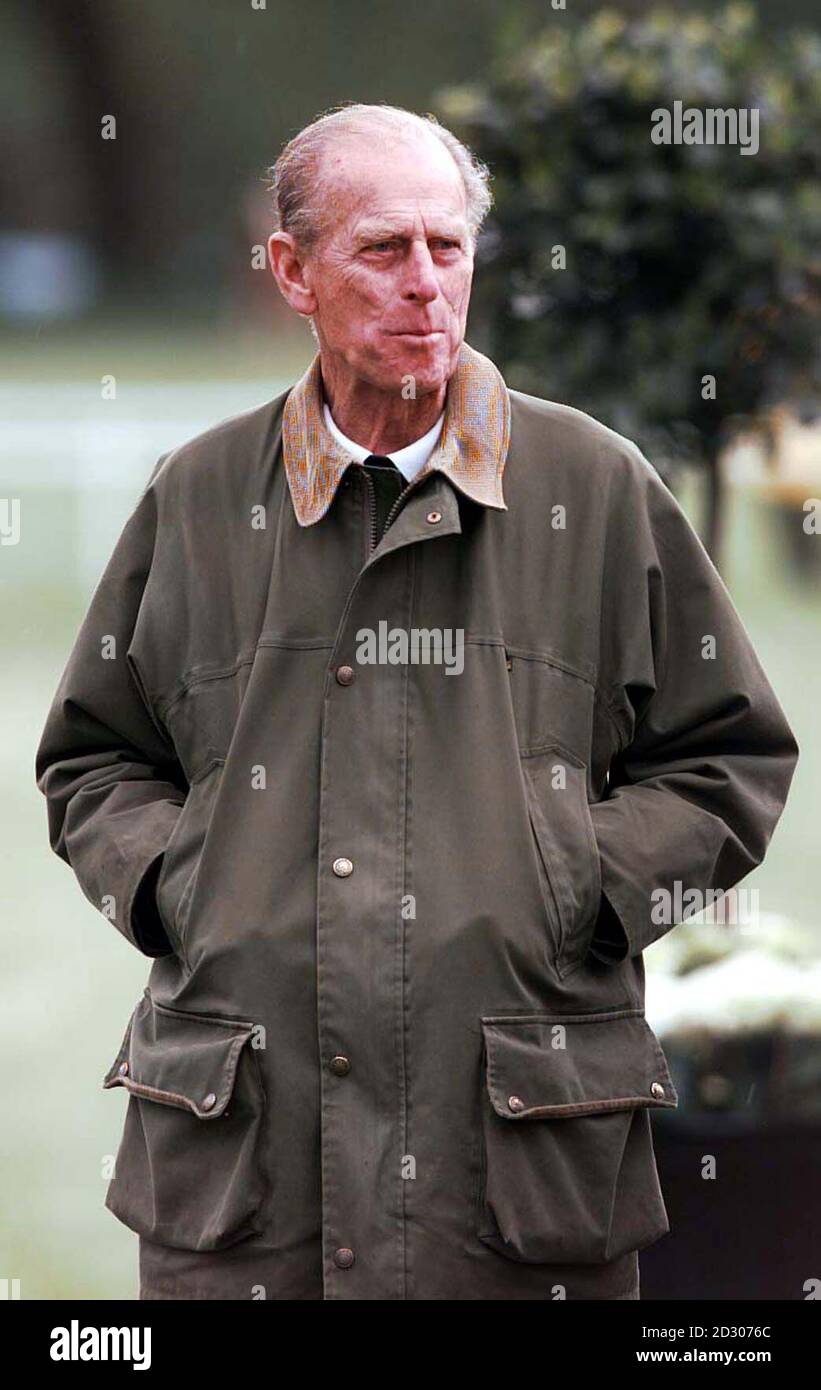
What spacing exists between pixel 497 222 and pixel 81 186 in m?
2.81

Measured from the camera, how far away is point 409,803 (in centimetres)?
195

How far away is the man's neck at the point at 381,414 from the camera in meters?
2.03

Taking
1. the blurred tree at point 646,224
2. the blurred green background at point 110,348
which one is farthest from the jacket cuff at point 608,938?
the blurred green background at point 110,348

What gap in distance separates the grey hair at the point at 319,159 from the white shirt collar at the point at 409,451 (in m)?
0.20

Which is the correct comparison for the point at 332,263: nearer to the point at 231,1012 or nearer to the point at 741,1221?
the point at 231,1012

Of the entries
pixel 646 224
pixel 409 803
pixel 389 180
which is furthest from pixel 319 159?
pixel 646 224

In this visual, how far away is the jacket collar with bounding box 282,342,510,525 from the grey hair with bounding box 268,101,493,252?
15 centimetres

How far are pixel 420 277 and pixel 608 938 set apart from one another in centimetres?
71

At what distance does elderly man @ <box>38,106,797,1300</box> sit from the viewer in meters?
1.92

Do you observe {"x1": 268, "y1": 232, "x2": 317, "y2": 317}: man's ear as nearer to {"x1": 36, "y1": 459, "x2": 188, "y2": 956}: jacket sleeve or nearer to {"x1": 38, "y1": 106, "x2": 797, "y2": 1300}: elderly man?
{"x1": 38, "y1": 106, "x2": 797, "y2": 1300}: elderly man

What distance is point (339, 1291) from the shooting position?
76.1 inches

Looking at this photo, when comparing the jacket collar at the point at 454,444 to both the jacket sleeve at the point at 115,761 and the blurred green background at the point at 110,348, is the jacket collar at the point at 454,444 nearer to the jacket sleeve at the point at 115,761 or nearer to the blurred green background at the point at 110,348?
the jacket sleeve at the point at 115,761

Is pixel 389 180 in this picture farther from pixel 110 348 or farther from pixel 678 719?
pixel 110 348
